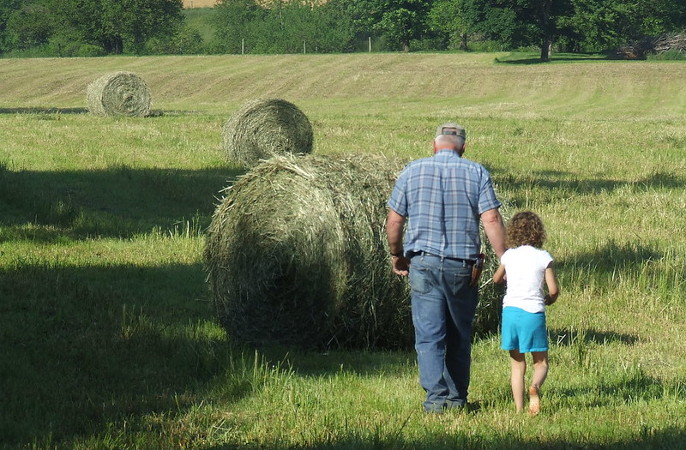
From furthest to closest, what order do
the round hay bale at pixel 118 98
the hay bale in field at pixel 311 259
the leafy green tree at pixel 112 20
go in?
the leafy green tree at pixel 112 20 → the round hay bale at pixel 118 98 → the hay bale in field at pixel 311 259

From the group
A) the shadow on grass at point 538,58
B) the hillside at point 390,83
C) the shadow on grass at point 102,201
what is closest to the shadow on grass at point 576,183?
the shadow on grass at point 102,201

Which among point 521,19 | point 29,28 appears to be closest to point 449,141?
point 521,19

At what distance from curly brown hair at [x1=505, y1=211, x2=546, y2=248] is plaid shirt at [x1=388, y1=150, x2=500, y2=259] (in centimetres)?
18

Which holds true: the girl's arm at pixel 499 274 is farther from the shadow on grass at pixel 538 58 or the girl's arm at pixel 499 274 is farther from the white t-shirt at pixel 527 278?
the shadow on grass at pixel 538 58

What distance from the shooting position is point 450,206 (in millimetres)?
6578

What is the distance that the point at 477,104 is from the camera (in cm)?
5078

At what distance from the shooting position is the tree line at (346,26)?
82.6 meters

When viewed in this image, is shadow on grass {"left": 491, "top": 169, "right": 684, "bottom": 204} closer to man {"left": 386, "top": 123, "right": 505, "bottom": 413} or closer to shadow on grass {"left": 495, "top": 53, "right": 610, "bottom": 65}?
man {"left": 386, "top": 123, "right": 505, "bottom": 413}

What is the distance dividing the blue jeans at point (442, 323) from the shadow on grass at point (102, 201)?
5.66 metres

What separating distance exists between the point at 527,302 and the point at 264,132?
1707 cm

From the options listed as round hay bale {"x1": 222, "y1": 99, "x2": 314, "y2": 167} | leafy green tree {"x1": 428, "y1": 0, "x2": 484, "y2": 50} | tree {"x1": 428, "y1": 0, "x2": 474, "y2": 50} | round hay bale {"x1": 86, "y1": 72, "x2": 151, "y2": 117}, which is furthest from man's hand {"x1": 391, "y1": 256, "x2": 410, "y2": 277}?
tree {"x1": 428, "y1": 0, "x2": 474, "y2": 50}

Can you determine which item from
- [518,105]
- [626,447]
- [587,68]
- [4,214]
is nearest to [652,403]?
[626,447]

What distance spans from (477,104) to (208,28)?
104m

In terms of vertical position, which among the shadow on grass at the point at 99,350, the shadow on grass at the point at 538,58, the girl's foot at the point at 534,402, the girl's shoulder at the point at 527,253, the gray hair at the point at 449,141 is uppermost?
the shadow on grass at the point at 538,58
